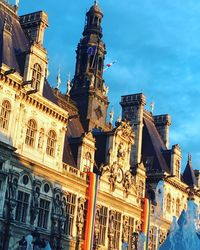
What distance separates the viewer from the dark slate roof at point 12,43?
5288cm

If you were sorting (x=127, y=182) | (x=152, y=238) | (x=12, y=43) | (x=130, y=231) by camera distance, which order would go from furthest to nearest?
(x=152, y=238)
(x=127, y=182)
(x=130, y=231)
(x=12, y=43)

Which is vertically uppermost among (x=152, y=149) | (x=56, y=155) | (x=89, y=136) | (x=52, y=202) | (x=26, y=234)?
(x=152, y=149)

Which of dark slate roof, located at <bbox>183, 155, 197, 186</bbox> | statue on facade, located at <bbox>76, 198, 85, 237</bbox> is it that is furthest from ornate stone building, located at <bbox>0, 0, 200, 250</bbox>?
dark slate roof, located at <bbox>183, 155, 197, 186</bbox>

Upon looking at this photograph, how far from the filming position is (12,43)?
55.8 metres

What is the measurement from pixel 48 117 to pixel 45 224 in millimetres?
10224

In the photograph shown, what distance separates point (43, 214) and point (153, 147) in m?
31.7

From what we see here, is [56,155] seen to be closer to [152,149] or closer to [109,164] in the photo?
[109,164]

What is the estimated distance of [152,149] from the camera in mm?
80625

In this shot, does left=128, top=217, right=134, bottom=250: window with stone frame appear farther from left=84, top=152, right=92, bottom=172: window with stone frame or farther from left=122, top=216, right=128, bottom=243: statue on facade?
left=84, top=152, right=92, bottom=172: window with stone frame

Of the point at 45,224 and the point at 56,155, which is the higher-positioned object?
the point at 56,155

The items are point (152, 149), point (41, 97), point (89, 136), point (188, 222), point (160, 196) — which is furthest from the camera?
point (152, 149)

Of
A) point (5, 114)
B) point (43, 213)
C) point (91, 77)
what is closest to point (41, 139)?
point (5, 114)

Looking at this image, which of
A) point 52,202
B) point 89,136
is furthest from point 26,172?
point 89,136

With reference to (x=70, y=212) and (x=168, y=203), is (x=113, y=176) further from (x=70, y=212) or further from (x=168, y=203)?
(x=168, y=203)
